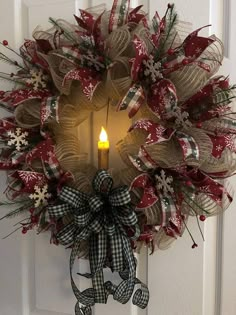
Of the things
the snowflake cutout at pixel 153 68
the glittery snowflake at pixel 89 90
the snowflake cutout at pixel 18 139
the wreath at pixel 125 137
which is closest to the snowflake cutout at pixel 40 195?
the wreath at pixel 125 137

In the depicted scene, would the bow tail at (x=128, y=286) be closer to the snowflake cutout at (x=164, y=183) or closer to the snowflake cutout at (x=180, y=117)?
the snowflake cutout at (x=164, y=183)

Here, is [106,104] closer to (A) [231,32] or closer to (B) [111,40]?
(B) [111,40]

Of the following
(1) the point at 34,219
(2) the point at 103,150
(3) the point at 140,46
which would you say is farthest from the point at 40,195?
(3) the point at 140,46

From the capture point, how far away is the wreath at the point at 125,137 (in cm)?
73

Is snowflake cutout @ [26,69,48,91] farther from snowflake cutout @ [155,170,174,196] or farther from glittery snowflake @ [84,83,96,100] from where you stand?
snowflake cutout @ [155,170,174,196]

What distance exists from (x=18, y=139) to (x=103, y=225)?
0.92 feet

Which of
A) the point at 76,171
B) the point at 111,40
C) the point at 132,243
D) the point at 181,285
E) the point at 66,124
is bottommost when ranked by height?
the point at 181,285

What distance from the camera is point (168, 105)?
28.4 inches

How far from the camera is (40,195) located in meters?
0.80

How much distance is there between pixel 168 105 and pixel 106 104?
0.61 feet

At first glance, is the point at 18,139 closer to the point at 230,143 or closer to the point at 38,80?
the point at 38,80

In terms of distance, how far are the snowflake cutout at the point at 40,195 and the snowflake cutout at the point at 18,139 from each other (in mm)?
106

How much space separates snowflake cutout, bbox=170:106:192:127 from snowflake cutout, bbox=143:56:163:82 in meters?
0.08

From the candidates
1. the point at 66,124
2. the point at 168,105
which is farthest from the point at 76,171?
the point at 168,105
